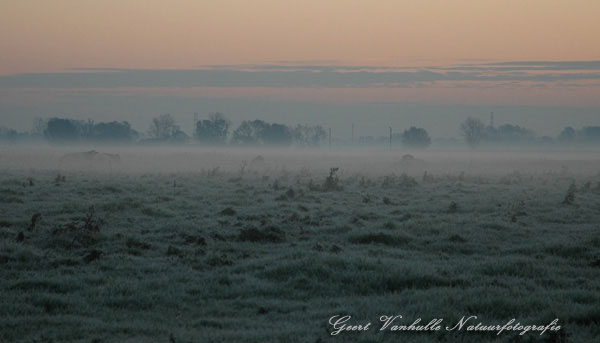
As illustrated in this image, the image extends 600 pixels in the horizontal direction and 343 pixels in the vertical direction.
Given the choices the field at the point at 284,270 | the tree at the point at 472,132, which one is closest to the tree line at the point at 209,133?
the tree at the point at 472,132

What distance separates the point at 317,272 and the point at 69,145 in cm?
13832

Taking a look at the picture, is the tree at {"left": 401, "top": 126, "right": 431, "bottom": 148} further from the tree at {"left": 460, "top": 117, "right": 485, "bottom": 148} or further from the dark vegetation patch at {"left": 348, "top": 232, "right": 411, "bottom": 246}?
the dark vegetation patch at {"left": 348, "top": 232, "right": 411, "bottom": 246}

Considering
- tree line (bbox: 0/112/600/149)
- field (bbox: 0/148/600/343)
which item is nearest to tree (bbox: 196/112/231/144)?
tree line (bbox: 0/112/600/149)

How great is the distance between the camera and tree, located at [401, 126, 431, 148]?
155 m

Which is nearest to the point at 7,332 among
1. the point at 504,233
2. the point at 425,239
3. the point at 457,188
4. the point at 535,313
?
the point at 535,313

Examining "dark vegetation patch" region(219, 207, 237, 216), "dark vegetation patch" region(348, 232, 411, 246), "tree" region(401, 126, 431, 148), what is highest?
"dark vegetation patch" region(348, 232, 411, 246)

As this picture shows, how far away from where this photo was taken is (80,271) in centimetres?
1212

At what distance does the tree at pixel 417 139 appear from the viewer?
510 ft

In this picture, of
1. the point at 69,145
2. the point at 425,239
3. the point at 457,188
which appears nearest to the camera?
the point at 425,239

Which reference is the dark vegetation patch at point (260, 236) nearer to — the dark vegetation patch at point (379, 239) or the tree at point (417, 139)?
the dark vegetation patch at point (379, 239)

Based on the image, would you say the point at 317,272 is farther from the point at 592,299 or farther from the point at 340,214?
the point at 340,214

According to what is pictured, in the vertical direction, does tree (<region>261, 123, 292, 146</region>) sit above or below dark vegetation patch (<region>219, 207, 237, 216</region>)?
below

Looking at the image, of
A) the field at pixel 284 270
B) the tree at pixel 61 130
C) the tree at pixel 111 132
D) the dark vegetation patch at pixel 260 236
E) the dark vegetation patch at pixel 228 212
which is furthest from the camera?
the tree at pixel 111 132

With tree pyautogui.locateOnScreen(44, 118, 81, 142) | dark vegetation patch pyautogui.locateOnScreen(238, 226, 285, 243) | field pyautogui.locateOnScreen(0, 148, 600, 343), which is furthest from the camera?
tree pyautogui.locateOnScreen(44, 118, 81, 142)
